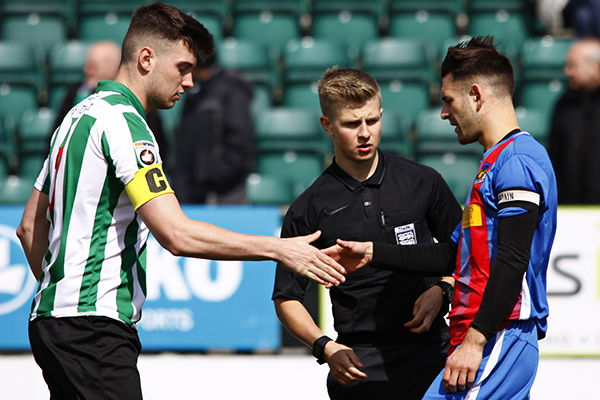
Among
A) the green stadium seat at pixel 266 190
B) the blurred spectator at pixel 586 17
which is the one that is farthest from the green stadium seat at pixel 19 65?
the blurred spectator at pixel 586 17

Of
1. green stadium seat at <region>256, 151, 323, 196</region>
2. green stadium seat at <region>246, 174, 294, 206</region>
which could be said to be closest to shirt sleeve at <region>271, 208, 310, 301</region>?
green stadium seat at <region>246, 174, 294, 206</region>

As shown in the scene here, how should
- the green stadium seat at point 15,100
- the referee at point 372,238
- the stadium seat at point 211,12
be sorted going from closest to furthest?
the referee at point 372,238 → the green stadium seat at point 15,100 → the stadium seat at point 211,12

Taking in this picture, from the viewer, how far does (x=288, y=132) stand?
8586mm

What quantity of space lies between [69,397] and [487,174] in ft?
5.38

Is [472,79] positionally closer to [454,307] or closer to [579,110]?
[454,307]

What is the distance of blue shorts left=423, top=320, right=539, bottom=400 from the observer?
3312 mm

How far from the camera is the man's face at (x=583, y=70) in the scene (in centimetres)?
767

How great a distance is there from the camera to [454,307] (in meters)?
3.48

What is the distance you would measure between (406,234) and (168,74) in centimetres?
118

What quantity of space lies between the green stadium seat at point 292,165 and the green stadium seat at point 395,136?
1.97 feet

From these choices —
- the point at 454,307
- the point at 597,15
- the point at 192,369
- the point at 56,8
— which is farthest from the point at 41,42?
the point at 454,307

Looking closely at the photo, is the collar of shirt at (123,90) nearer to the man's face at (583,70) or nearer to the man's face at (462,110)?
the man's face at (462,110)

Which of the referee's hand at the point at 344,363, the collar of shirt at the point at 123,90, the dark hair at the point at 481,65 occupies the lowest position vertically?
the referee's hand at the point at 344,363

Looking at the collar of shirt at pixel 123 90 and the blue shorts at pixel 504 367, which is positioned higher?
the collar of shirt at pixel 123 90
